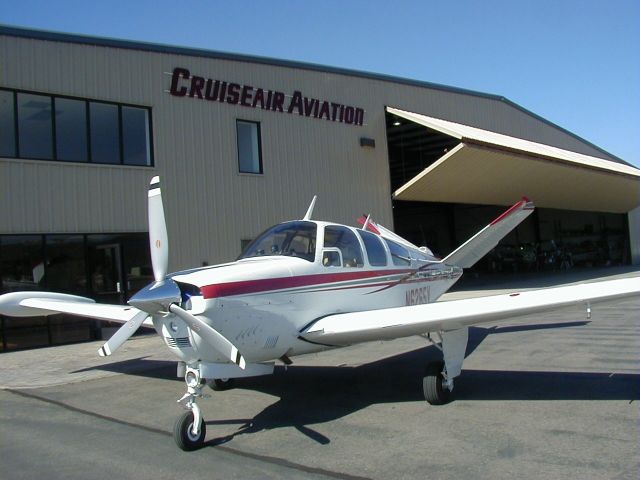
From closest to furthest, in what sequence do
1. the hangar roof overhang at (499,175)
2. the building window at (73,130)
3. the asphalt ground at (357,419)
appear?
the asphalt ground at (357,419) → the building window at (73,130) → the hangar roof overhang at (499,175)

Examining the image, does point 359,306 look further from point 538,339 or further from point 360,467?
point 538,339

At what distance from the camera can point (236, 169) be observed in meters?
16.5

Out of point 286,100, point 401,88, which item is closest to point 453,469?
point 286,100

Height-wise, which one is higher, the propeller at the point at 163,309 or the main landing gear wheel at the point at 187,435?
the propeller at the point at 163,309

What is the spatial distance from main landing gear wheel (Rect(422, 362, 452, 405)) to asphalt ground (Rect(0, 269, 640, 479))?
0.14m

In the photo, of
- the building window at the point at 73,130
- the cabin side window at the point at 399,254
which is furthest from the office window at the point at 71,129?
the cabin side window at the point at 399,254

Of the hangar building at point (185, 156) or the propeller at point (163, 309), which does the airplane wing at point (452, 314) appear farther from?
the hangar building at point (185, 156)

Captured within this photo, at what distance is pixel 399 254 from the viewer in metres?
8.30

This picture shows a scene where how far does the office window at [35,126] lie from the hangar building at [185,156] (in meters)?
0.03

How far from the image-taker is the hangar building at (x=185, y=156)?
12.9 metres

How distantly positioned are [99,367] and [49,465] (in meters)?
5.57

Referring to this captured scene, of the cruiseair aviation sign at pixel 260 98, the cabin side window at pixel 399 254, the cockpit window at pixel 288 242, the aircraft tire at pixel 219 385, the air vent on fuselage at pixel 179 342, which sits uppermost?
the cruiseair aviation sign at pixel 260 98

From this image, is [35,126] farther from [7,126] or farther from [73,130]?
[73,130]

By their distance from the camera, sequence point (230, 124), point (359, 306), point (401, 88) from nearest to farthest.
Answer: point (359, 306), point (230, 124), point (401, 88)
